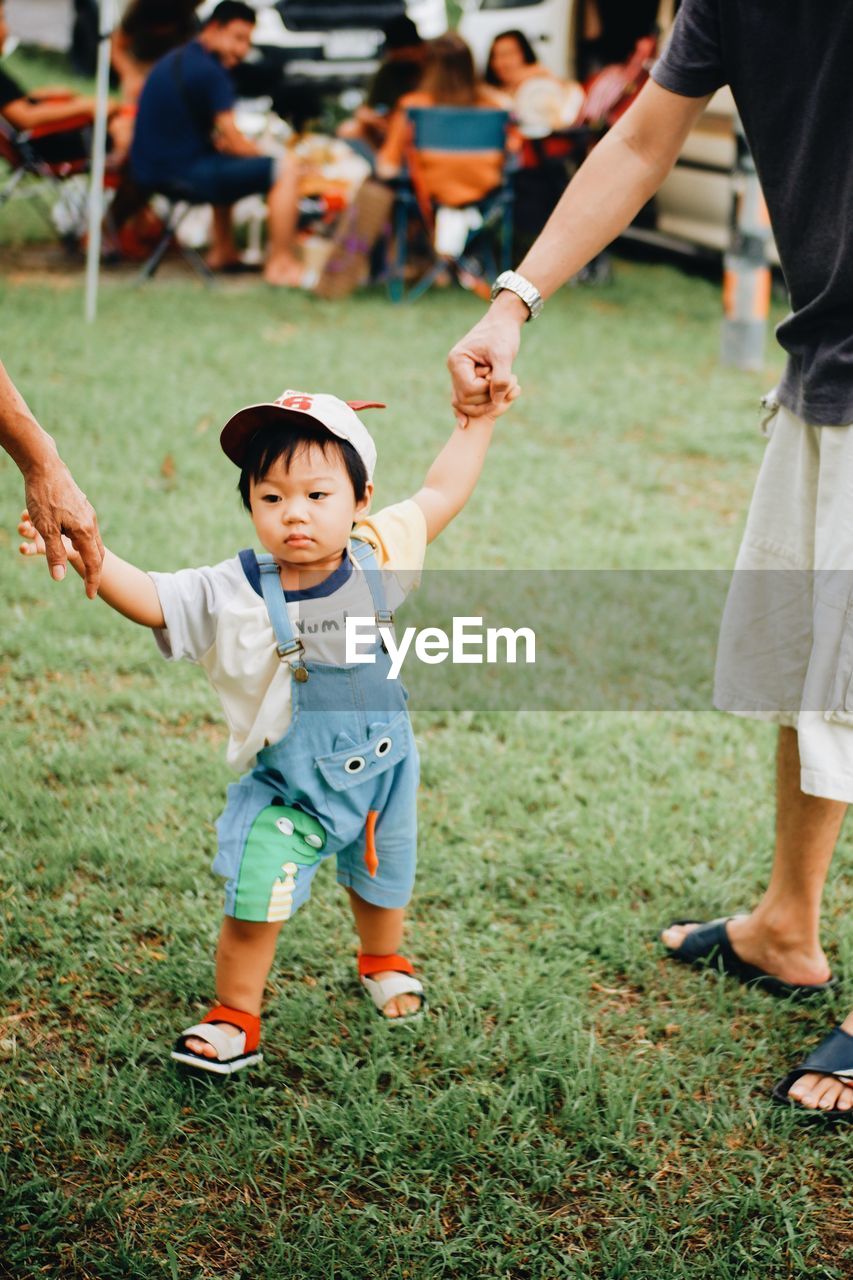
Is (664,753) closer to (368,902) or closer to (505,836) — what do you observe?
(505,836)

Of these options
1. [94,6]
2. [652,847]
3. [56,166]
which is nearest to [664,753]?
[652,847]

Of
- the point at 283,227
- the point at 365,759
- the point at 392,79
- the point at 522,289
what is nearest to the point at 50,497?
the point at 365,759

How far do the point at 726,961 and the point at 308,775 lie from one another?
1030mm

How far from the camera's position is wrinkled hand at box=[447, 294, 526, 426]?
2.21 m

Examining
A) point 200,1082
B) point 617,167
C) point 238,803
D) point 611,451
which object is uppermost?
point 617,167

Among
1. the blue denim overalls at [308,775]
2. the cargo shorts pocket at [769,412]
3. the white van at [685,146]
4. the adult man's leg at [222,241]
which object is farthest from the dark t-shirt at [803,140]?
the adult man's leg at [222,241]

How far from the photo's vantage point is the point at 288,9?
1398cm

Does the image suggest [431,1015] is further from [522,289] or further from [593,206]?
[593,206]

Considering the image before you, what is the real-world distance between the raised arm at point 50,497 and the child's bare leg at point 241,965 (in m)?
0.65

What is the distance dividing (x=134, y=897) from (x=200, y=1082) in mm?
613

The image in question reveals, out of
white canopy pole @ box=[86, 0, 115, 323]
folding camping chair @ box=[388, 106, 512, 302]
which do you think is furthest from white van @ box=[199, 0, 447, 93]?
white canopy pole @ box=[86, 0, 115, 323]

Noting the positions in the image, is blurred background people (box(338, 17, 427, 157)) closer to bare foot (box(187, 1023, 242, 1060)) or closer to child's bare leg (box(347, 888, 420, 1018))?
child's bare leg (box(347, 888, 420, 1018))

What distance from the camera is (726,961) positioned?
2664 mm

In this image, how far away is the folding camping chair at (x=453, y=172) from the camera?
8508 mm
